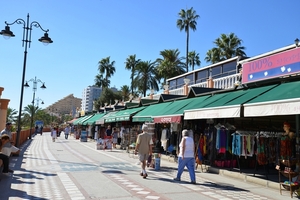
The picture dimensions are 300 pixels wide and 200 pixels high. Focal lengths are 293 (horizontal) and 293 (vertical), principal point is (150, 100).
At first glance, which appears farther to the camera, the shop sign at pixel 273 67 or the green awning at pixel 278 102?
the shop sign at pixel 273 67

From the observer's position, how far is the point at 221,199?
705 cm

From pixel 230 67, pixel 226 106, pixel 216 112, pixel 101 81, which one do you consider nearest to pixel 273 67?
pixel 226 106

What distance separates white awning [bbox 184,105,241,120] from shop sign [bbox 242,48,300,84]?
1.84 meters

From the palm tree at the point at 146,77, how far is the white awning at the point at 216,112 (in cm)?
3711

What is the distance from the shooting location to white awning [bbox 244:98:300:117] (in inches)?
288

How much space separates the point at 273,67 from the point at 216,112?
8.03 feet

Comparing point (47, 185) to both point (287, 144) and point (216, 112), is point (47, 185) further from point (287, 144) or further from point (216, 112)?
point (287, 144)

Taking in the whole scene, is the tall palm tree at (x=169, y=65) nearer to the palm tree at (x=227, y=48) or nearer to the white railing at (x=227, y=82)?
the palm tree at (x=227, y=48)

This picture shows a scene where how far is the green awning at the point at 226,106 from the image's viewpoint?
9.52m

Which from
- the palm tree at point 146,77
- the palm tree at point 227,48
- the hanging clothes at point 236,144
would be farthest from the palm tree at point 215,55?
the hanging clothes at point 236,144

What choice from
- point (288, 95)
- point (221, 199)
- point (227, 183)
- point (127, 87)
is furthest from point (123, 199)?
point (127, 87)

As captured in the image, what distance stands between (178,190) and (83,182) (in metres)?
2.74

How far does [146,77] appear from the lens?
1948 inches

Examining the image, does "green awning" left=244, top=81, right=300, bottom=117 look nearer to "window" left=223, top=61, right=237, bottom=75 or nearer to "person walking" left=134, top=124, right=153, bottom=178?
"person walking" left=134, top=124, right=153, bottom=178
